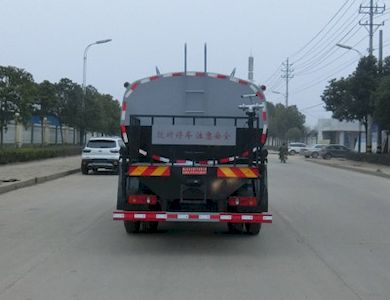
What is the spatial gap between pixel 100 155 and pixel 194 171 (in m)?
18.5

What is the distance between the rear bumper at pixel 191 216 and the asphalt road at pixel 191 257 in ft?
1.57

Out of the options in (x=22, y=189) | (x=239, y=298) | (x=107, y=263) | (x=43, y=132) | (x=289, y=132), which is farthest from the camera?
(x=289, y=132)

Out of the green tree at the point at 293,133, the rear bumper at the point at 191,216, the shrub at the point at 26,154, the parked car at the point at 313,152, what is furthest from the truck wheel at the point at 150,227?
the green tree at the point at 293,133

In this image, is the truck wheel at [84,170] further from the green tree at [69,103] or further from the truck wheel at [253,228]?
the green tree at [69,103]

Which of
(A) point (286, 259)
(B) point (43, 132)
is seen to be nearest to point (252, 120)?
(A) point (286, 259)

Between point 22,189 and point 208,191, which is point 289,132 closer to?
point 22,189

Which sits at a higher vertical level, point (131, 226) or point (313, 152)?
point (131, 226)

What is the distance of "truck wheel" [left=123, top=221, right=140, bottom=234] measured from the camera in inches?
396

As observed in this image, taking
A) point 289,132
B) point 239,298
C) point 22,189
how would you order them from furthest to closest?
1. point 289,132
2. point 22,189
3. point 239,298

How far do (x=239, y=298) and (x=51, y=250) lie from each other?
11.9ft

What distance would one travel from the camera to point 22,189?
62.2 feet

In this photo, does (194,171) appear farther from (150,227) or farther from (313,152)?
(313,152)

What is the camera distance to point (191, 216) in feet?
28.6

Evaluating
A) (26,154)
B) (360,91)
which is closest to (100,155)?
(26,154)
